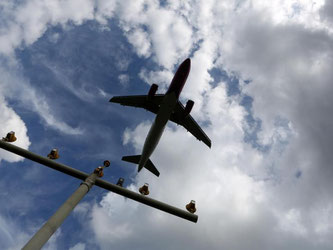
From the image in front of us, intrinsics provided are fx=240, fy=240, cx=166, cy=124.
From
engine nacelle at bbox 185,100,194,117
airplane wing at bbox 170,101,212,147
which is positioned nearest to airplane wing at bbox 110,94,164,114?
airplane wing at bbox 170,101,212,147

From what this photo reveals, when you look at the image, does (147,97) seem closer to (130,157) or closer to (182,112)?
(182,112)

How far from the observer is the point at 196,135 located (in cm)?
2697

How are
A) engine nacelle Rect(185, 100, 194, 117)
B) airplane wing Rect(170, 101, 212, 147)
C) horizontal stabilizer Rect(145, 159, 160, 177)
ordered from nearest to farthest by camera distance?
engine nacelle Rect(185, 100, 194, 117) → airplane wing Rect(170, 101, 212, 147) → horizontal stabilizer Rect(145, 159, 160, 177)

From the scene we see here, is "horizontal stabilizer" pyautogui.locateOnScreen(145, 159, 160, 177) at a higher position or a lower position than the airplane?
lower

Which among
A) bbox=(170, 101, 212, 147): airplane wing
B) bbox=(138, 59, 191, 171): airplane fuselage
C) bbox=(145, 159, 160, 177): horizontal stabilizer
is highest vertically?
bbox=(170, 101, 212, 147): airplane wing

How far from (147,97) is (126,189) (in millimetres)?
16697

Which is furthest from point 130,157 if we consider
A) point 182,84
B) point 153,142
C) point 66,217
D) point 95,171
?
point 66,217

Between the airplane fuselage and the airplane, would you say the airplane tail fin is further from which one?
the airplane fuselage

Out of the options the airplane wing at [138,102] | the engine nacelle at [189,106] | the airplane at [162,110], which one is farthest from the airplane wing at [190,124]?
the airplane wing at [138,102]

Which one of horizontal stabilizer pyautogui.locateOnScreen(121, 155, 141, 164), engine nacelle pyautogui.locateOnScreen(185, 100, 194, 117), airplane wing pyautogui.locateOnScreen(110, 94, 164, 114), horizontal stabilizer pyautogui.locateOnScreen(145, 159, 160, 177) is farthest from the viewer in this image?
horizontal stabilizer pyautogui.locateOnScreen(121, 155, 141, 164)

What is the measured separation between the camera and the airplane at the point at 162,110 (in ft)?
73.2

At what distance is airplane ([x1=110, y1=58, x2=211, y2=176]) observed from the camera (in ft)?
73.2

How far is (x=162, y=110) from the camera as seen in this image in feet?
73.5

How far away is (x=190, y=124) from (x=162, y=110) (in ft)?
17.1
